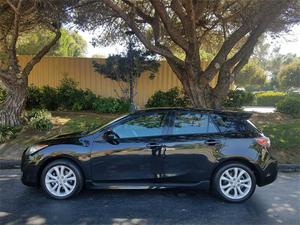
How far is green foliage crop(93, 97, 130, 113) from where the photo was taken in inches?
487

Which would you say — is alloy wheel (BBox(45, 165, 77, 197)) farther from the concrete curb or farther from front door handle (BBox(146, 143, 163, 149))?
the concrete curb

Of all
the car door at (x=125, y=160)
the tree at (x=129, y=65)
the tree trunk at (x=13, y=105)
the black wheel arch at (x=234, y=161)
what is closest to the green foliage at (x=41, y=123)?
the tree trunk at (x=13, y=105)

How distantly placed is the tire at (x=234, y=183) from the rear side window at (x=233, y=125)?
0.59 meters

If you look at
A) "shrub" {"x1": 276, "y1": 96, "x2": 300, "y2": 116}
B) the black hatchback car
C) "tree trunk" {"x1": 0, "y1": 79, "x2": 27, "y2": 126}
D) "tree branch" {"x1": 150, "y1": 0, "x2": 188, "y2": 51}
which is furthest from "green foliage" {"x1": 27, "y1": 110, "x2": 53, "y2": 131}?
"shrub" {"x1": 276, "y1": 96, "x2": 300, "y2": 116}

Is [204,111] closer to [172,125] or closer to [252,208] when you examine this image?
[172,125]

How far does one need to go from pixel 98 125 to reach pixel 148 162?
2.45 meters

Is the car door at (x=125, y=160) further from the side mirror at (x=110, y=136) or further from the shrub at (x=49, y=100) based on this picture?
the shrub at (x=49, y=100)

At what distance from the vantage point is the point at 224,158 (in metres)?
5.43

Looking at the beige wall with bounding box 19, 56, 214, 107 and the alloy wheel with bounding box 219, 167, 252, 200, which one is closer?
the alloy wheel with bounding box 219, 167, 252, 200

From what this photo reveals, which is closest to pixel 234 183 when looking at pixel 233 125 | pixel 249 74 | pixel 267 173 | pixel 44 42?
pixel 267 173

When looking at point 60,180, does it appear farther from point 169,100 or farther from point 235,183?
point 169,100

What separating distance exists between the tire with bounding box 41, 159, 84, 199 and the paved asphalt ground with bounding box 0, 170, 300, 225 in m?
0.14

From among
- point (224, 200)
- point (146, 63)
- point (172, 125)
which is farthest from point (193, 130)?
point (146, 63)

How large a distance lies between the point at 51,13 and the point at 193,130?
22.3 ft
